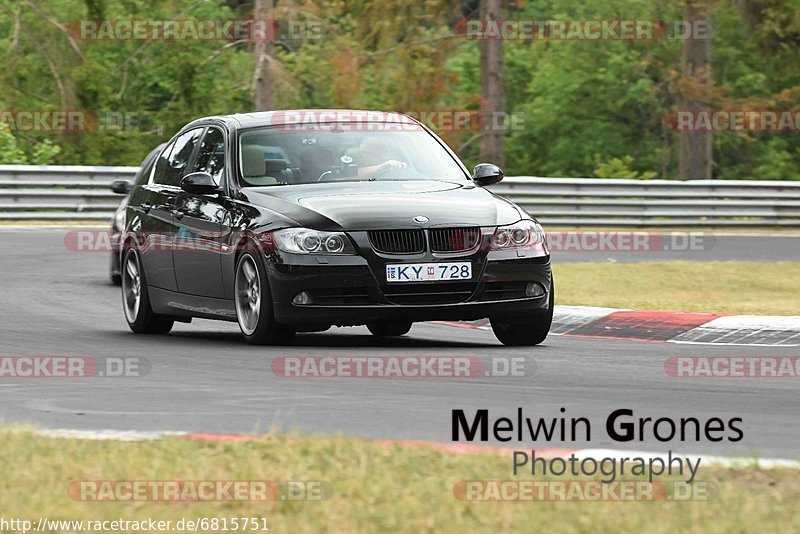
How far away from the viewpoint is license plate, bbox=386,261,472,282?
10.7 m

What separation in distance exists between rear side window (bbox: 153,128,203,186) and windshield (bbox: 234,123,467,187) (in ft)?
3.14

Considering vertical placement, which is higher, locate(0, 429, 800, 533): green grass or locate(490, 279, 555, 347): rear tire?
locate(0, 429, 800, 533): green grass

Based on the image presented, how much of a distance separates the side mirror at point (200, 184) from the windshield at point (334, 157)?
0.72 feet

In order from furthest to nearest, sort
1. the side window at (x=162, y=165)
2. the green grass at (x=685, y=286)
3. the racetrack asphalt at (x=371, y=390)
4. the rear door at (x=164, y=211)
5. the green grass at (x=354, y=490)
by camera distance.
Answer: the green grass at (x=685, y=286), the side window at (x=162, y=165), the rear door at (x=164, y=211), the racetrack asphalt at (x=371, y=390), the green grass at (x=354, y=490)

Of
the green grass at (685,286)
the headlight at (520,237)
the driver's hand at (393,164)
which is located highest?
the driver's hand at (393,164)

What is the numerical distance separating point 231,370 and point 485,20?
26176mm

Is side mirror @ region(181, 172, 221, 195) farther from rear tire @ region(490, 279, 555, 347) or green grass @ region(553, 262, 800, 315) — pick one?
green grass @ region(553, 262, 800, 315)

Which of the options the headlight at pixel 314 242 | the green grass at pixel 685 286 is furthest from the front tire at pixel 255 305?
the green grass at pixel 685 286

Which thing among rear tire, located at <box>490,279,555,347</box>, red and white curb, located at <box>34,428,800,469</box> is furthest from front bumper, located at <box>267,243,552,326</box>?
red and white curb, located at <box>34,428,800,469</box>

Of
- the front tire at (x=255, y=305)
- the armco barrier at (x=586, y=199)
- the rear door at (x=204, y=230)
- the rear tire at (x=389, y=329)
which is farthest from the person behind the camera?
the armco barrier at (x=586, y=199)

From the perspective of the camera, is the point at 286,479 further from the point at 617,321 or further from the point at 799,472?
the point at 617,321

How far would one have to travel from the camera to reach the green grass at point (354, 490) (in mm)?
5301

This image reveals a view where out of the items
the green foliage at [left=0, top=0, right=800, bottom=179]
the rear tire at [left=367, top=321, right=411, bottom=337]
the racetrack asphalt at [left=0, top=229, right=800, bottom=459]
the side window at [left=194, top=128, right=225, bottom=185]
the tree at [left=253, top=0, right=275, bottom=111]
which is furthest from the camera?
the green foliage at [left=0, top=0, right=800, bottom=179]

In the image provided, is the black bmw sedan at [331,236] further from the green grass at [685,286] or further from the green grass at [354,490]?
the green grass at [354,490]
